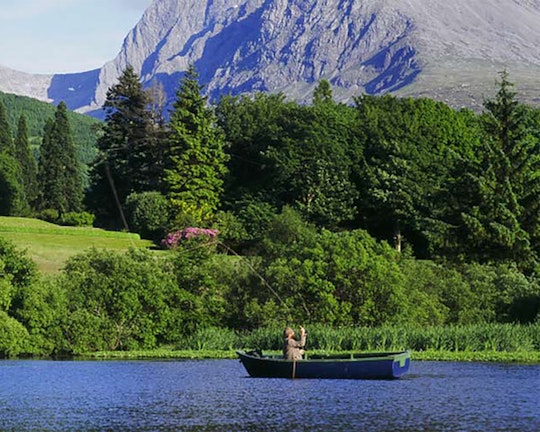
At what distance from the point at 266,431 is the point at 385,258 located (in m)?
36.4

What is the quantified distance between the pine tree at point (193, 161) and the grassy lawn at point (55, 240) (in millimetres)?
6353

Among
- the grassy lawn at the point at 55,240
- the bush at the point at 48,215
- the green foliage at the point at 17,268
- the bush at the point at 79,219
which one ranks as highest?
the bush at the point at 48,215

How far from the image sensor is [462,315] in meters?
62.8

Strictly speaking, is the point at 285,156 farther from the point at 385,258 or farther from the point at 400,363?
the point at 400,363

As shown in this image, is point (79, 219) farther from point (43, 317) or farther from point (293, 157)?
point (43, 317)

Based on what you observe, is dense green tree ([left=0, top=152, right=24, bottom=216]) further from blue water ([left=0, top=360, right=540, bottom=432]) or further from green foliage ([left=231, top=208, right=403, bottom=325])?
blue water ([left=0, top=360, right=540, bottom=432])

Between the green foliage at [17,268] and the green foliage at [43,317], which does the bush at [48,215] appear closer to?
the green foliage at [17,268]

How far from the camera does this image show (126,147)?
117 m

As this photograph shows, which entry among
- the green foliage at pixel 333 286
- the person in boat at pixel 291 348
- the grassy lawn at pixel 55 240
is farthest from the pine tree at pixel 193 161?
the person in boat at pixel 291 348

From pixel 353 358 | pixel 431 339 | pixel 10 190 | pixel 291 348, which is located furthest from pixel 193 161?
pixel 353 358

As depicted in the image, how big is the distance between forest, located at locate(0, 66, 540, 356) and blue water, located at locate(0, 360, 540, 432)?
9.21 meters

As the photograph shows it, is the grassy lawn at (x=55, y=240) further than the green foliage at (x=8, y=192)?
No

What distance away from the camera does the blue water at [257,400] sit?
3056 centimetres

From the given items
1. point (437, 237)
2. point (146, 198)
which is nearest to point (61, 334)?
point (437, 237)
